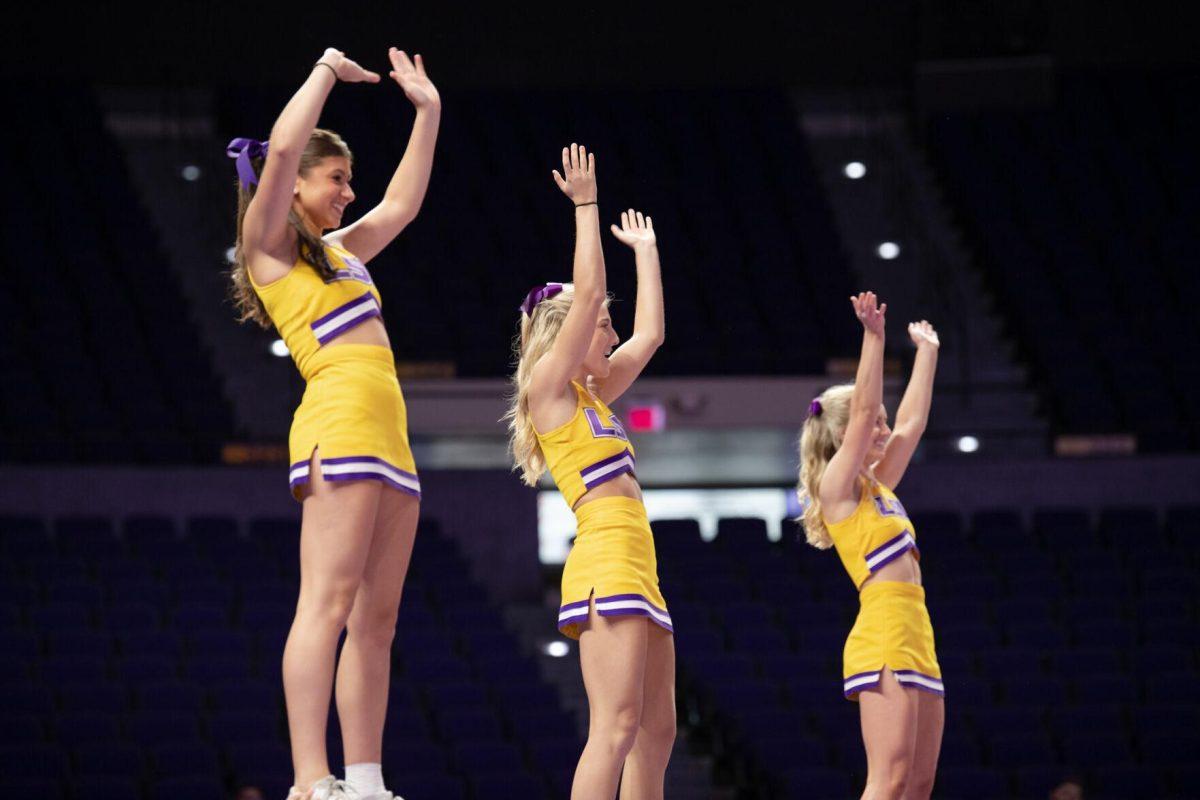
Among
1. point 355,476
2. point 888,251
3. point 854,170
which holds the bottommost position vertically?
point 355,476

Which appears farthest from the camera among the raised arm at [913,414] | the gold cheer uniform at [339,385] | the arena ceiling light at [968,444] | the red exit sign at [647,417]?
the arena ceiling light at [968,444]

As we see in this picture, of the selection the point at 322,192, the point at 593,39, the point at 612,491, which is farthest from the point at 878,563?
the point at 593,39

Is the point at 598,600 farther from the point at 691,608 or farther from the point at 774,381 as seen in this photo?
the point at 774,381

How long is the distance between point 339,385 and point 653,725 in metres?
1.23

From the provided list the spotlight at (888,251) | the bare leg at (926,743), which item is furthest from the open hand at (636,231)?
the spotlight at (888,251)

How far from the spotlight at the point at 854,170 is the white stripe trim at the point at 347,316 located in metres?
12.1

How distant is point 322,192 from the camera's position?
150 inches

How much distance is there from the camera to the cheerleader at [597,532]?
404cm

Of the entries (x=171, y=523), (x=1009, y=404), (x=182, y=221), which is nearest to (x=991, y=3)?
(x=1009, y=404)

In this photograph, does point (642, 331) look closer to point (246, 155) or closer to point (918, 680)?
point (246, 155)

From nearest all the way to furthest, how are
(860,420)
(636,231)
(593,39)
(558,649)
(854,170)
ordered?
(636,231)
(860,420)
(558,649)
(854,170)
(593,39)

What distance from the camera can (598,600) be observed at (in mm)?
4090

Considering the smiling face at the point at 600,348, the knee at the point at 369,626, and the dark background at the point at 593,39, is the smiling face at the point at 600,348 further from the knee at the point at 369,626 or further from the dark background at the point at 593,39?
the dark background at the point at 593,39

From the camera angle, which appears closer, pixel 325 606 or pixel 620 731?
pixel 325 606
